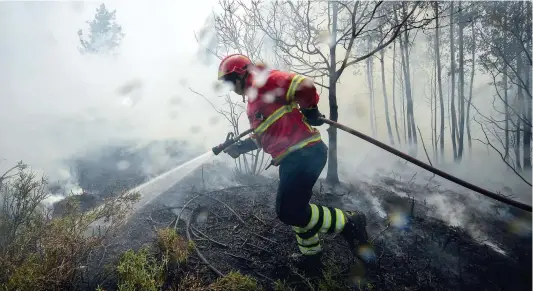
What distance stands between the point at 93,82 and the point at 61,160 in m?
27.1

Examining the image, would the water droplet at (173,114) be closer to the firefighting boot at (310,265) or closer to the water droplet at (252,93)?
the water droplet at (252,93)

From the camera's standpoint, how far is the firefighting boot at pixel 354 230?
342 centimetres

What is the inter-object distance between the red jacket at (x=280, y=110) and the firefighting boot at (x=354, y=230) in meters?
1.09

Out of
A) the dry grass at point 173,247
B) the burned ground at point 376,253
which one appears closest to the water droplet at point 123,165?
the burned ground at point 376,253

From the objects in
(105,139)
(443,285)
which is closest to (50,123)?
(105,139)

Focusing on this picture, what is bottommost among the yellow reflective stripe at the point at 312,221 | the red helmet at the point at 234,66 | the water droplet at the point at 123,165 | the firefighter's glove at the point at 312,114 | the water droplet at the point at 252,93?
the water droplet at the point at 123,165

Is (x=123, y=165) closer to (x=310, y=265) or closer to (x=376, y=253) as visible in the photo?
(x=310, y=265)

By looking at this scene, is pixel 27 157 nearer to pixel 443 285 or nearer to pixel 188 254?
pixel 188 254

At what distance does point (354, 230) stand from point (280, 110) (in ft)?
5.48

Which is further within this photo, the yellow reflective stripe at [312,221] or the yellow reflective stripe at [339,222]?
the yellow reflective stripe at [339,222]

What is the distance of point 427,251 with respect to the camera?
3.88m

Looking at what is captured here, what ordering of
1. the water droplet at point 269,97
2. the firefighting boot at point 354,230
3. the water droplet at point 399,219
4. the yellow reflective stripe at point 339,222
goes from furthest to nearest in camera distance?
the water droplet at point 399,219, the firefighting boot at point 354,230, the yellow reflective stripe at point 339,222, the water droplet at point 269,97

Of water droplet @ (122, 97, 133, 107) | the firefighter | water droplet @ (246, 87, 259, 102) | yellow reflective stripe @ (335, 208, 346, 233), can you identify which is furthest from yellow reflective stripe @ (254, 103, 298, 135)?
water droplet @ (122, 97, 133, 107)

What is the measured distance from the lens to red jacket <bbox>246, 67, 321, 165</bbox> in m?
2.82
